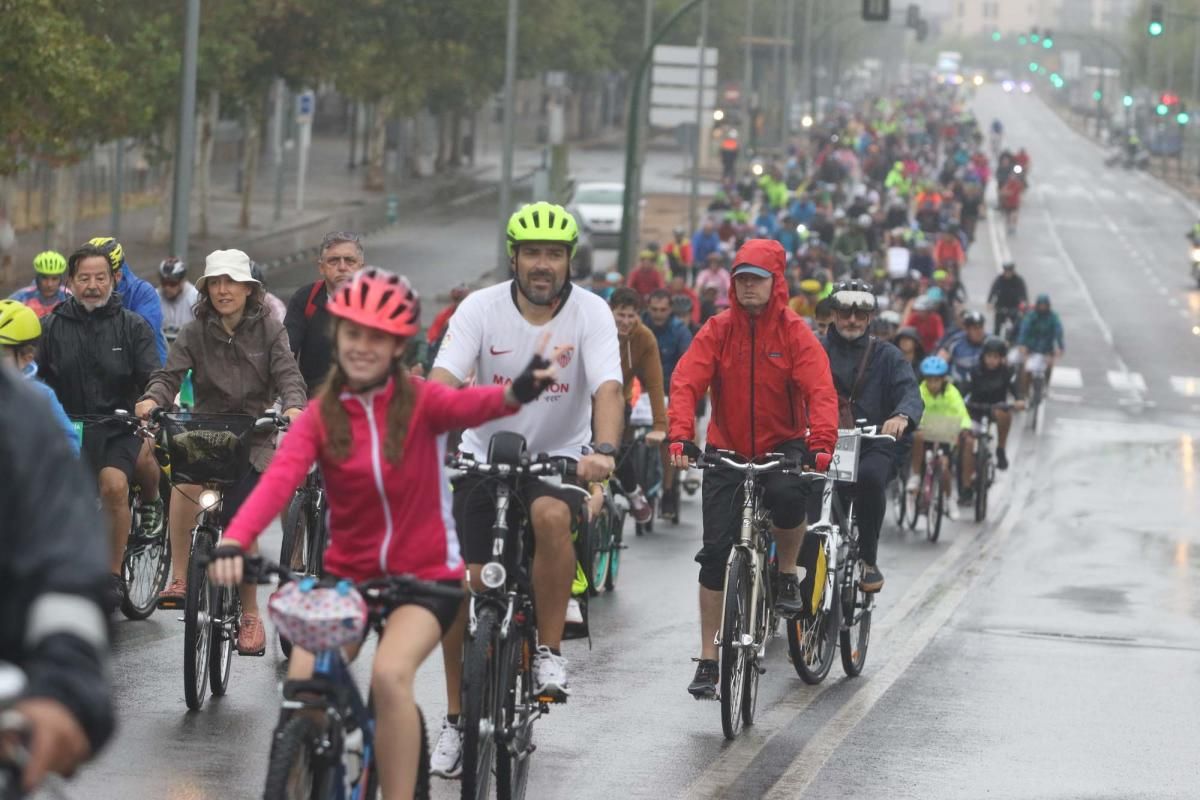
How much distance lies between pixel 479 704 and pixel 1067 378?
32.7 meters

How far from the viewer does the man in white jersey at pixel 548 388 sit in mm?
7465

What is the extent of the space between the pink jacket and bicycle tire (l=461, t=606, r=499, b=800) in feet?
2.08

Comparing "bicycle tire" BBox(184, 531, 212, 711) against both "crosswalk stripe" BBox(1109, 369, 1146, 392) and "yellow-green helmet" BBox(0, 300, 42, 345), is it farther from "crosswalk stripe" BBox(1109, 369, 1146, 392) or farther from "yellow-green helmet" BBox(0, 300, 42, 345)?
"crosswalk stripe" BBox(1109, 369, 1146, 392)

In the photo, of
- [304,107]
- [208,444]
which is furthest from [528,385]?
[304,107]

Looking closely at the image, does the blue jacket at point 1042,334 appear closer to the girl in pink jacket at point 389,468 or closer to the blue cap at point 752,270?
the blue cap at point 752,270

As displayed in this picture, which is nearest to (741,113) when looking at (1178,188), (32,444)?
(1178,188)

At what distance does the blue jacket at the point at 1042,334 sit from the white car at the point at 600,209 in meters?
20.6

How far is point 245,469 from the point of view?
31.0ft

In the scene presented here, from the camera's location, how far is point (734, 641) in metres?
9.31

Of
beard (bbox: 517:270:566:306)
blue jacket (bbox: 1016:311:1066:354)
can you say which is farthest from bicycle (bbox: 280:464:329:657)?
blue jacket (bbox: 1016:311:1066:354)

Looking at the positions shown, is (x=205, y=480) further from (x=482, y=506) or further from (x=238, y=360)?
(x=482, y=506)

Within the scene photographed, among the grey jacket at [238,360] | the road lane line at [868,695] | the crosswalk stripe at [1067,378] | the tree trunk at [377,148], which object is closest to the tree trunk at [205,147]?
the crosswalk stripe at [1067,378]

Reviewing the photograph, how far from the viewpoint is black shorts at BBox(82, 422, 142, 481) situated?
1059 cm

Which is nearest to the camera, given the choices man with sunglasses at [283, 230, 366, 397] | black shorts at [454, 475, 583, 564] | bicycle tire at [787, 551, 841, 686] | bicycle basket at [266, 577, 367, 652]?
bicycle basket at [266, 577, 367, 652]
